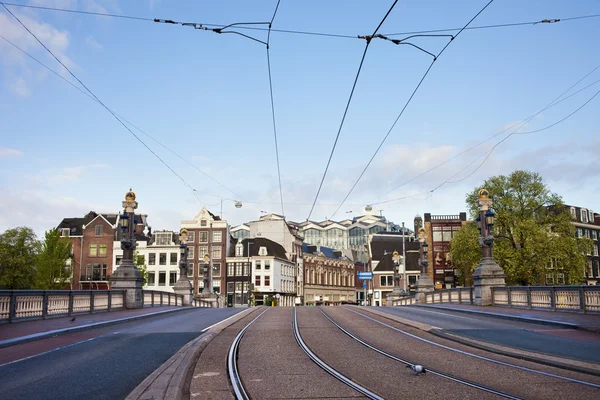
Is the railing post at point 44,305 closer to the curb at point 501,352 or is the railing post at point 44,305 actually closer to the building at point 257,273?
the curb at point 501,352

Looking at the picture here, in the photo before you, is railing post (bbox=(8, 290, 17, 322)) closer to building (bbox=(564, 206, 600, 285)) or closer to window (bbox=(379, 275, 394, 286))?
building (bbox=(564, 206, 600, 285))

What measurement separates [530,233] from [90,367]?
5224 cm

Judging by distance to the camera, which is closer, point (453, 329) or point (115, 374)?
point (115, 374)

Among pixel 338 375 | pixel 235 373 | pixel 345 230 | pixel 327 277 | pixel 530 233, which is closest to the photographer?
pixel 338 375

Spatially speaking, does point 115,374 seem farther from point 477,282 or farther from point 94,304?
point 477,282

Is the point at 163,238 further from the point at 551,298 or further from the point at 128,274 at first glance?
the point at 551,298

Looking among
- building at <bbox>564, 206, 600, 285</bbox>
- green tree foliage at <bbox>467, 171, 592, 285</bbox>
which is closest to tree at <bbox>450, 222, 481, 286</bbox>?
green tree foliage at <bbox>467, 171, 592, 285</bbox>

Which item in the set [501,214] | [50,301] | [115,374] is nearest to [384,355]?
[115,374]

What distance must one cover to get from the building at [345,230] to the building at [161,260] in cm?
5227

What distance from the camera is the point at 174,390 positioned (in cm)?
722

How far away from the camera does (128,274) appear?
27.5 metres

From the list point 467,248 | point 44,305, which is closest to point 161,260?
point 467,248

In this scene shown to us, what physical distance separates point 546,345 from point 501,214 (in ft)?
158

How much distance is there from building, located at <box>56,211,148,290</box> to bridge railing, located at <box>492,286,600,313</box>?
64.3m
